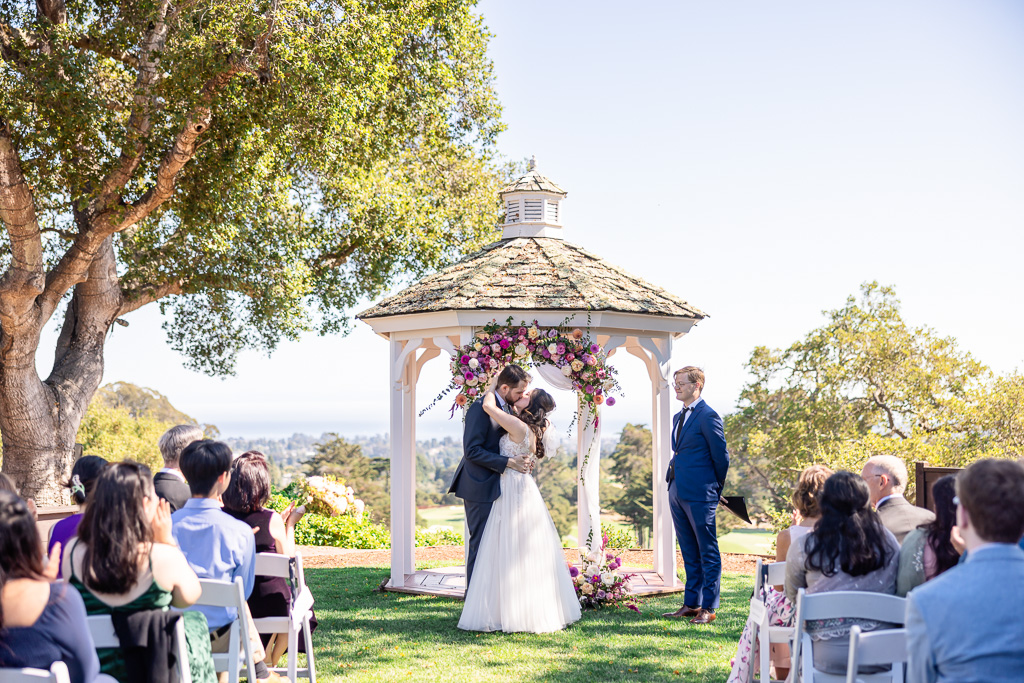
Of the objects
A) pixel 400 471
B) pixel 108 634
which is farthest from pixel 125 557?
pixel 400 471

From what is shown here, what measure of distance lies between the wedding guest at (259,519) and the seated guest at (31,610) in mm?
1805

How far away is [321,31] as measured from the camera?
1116 centimetres

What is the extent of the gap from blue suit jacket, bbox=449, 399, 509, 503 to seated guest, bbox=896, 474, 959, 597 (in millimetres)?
3673

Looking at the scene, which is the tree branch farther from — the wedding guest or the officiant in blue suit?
the officiant in blue suit

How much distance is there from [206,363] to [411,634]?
11.6 metres

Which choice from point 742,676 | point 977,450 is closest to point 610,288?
point 742,676

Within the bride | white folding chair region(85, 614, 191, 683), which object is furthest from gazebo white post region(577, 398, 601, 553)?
white folding chair region(85, 614, 191, 683)

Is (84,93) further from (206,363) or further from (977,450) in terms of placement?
(977,450)

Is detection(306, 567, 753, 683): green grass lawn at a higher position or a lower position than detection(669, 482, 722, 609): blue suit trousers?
lower

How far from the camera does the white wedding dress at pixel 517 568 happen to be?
6906mm

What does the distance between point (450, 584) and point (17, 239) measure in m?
7.77

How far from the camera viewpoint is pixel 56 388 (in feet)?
45.0

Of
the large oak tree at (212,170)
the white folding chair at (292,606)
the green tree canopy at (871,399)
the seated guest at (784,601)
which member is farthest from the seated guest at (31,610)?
the green tree canopy at (871,399)

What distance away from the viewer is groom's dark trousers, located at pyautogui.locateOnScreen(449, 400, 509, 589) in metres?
7.12
